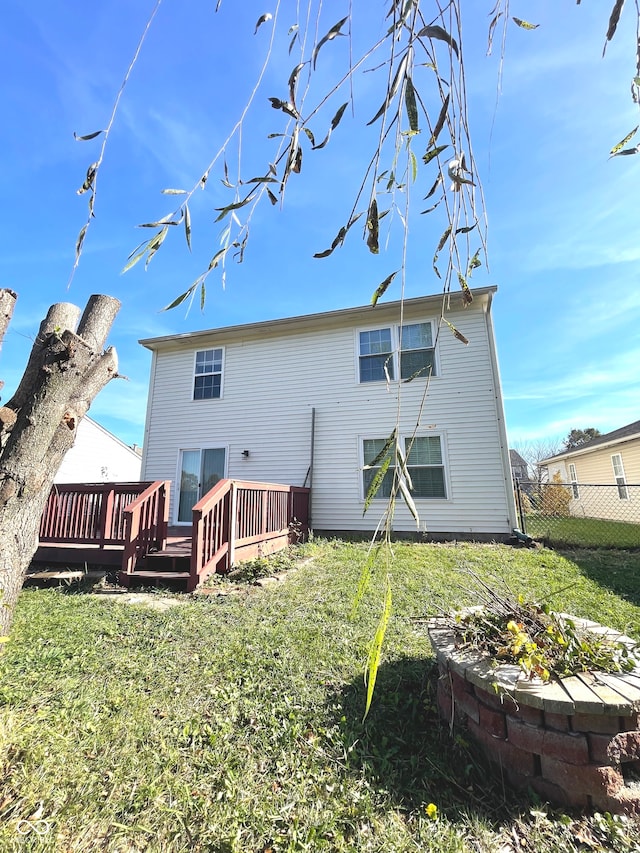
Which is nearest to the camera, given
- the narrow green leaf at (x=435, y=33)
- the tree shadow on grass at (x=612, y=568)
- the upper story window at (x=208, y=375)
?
the narrow green leaf at (x=435, y=33)

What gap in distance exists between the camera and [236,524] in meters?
5.11

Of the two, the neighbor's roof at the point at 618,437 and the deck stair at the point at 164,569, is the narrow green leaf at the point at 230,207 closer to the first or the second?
the deck stair at the point at 164,569

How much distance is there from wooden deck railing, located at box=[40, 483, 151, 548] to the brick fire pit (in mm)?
5017

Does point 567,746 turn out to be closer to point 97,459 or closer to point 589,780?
point 589,780

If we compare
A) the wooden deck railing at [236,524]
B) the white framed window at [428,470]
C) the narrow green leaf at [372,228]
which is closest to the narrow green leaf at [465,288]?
the narrow green leaf at [372,228]

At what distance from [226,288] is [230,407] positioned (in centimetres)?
842

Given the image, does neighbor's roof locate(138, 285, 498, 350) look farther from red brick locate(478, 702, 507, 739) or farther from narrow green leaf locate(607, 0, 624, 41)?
red brick locate(478, 702, 507, 739)

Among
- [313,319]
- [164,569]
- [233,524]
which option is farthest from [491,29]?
[313,319]

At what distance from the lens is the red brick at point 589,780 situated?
141 centimetres

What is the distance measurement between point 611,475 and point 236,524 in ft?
50.8

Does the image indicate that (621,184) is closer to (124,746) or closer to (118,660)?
(124,746)

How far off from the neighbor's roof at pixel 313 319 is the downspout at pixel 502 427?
0.76m

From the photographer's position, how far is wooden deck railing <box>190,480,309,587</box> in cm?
438

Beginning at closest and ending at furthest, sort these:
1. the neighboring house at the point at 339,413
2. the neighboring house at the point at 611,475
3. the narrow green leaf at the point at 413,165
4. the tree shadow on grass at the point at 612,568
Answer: the narrow green leaf at the point at 413,165
the tree shadow on grass at the point at 612,568
the neighboring house at the point at 339,413
the neighboring house at the point at 611,475
